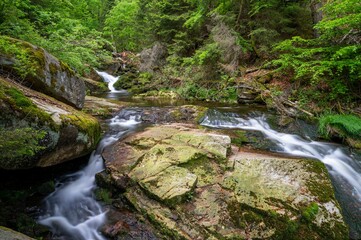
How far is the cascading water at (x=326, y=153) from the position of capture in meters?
3.92

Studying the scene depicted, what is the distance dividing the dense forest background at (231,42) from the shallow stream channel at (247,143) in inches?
75.7

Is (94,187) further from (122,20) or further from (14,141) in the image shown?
(122,20)

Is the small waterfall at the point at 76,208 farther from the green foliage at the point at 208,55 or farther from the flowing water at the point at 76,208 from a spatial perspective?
the green foliage at the point at 208,55

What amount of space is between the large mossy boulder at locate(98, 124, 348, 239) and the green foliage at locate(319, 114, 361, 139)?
2.42 meters

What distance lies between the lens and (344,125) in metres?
5.80

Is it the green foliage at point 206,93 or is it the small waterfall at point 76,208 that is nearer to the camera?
the small waterfall at point 76,208

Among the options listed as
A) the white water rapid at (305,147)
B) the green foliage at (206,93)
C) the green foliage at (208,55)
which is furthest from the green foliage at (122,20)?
the white water rapid at (305,147)

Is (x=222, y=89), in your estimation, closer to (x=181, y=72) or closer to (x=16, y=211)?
(x=181, y=72)

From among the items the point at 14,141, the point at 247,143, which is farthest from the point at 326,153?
the point at 14,141

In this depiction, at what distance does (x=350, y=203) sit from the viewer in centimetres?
390

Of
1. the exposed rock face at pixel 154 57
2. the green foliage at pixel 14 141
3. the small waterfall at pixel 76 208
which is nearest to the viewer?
the green foliage at pixel 14 141

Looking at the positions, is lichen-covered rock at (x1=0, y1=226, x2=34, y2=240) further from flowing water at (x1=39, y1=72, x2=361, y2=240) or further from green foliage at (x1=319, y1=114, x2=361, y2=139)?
green foliage at (x1=319, y1=114, x2=361, y2=139)

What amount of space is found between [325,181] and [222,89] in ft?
26.3

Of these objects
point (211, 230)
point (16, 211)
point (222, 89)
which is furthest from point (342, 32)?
point (16, 211)
